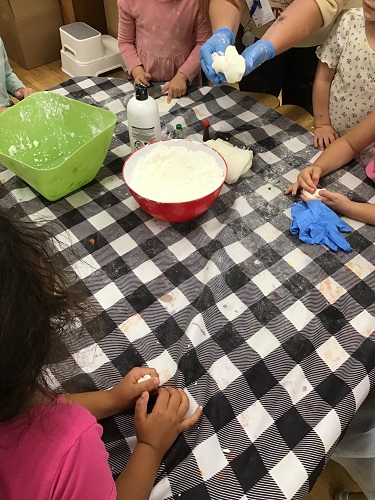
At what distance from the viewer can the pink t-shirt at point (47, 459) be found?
1.71ft

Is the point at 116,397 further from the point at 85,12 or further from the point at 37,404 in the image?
the point at 85,12

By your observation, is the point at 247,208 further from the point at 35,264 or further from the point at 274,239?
the point at 35,264

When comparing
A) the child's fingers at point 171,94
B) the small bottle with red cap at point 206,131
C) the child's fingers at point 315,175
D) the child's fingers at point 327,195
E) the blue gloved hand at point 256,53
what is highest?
the blue gloved hand at point 256,53

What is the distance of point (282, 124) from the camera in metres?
1.32

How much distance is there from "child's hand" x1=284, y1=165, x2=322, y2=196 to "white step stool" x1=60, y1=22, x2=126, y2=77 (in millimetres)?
1768

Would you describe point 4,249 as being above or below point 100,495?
above

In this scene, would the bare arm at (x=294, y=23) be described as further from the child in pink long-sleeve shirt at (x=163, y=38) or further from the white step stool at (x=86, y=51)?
the white step stool at (x=86, y=51)

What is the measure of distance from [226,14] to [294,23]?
0.23 meters

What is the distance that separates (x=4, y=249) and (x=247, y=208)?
27.9 inches

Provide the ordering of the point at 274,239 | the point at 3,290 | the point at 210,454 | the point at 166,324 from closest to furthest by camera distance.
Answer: the point at 3,290 → the point at 210,454 → the point at 166,324 → the point at 274,239

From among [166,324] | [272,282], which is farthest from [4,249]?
[272,282]

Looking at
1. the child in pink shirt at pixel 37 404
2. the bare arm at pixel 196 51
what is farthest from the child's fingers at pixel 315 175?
the child in pink shirt at pixel 37 404

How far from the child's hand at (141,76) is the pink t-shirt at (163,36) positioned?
0.16 ft

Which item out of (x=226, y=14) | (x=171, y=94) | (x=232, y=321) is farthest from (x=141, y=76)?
(x=232, y=321)
